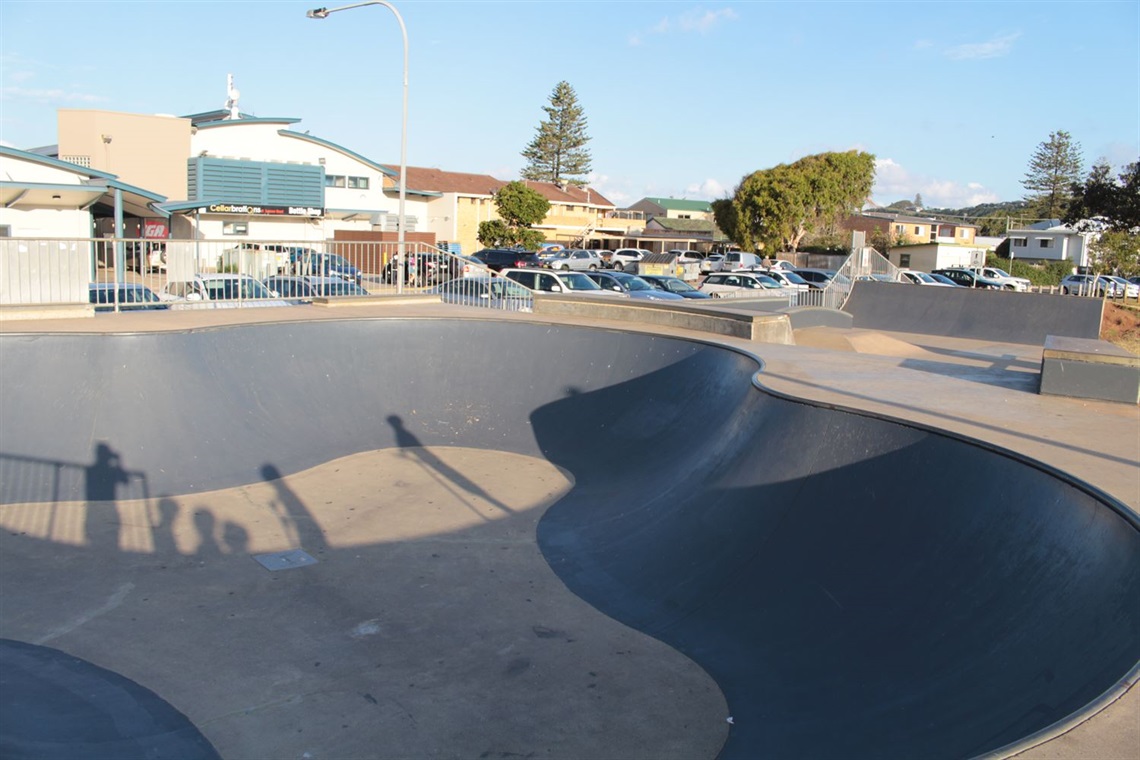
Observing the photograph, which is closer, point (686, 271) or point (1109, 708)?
point (1109, 708)

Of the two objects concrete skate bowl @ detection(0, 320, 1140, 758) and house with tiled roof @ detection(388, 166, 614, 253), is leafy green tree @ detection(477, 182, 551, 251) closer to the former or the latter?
house with tiled roof @ detection(388, 166, 614, 253)

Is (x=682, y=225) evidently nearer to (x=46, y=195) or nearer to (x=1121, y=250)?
(x=1121, y=250)

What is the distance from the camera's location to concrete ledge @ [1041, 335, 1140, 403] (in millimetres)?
9945

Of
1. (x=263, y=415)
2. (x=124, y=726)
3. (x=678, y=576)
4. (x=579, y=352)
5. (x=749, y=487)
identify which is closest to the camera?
(x=124, y=726)

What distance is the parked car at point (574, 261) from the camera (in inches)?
1887

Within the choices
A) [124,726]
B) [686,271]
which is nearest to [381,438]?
[124,726]

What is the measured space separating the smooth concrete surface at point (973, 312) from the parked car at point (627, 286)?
22.6 feet

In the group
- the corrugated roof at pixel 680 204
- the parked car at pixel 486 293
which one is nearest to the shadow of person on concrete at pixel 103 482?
the parked car at pixel 486 293

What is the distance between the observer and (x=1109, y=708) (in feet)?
11.8

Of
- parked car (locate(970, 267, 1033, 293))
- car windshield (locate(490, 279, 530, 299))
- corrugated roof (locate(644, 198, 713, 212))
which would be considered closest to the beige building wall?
car windshield (locate(490, 279, 530, 299))

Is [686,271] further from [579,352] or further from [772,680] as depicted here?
[772,680]

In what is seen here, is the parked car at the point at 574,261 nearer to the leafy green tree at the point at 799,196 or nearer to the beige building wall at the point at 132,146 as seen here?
the leafy green tree at the point at 799,196

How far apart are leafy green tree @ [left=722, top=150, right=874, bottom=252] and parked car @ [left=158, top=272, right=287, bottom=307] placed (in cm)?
4620

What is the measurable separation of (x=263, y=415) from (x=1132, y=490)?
9.94 metres
